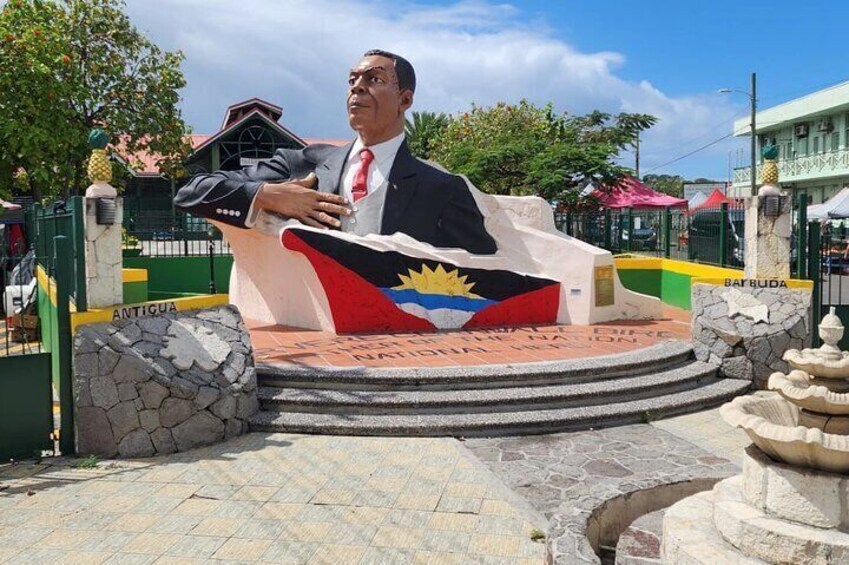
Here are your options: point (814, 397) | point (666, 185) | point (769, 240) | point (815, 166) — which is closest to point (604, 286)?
point (769, 240)

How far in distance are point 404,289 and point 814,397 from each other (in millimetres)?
7401

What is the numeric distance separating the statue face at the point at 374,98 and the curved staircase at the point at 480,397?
4508mm

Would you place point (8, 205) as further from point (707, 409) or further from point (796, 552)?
point (796, 552)

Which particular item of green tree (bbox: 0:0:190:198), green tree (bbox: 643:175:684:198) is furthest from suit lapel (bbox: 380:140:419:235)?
green tree (bbox: 643:175:684:198)

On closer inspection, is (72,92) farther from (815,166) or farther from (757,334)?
(815,166)

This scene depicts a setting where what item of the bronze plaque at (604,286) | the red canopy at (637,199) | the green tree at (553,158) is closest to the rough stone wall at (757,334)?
the bronze plaque at (604,286)

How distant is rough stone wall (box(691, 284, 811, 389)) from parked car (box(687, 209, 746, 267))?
3.63 metres

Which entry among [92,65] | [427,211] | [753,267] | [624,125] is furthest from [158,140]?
[753,267]

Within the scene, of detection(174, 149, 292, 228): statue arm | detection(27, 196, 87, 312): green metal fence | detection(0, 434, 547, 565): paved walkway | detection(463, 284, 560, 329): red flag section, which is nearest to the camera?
detection(0, 434, 547, 565): paved walkway

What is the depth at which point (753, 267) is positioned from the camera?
8750 millimetres

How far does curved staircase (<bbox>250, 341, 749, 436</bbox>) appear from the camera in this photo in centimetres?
661

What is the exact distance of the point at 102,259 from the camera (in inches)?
262

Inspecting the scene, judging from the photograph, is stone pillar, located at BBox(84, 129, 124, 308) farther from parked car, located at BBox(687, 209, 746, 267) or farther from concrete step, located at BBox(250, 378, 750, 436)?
parked car, located at BBox(687, 209, 746, 267)

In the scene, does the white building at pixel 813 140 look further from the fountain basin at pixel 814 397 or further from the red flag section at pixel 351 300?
the fountain basin at pixel 814 397
